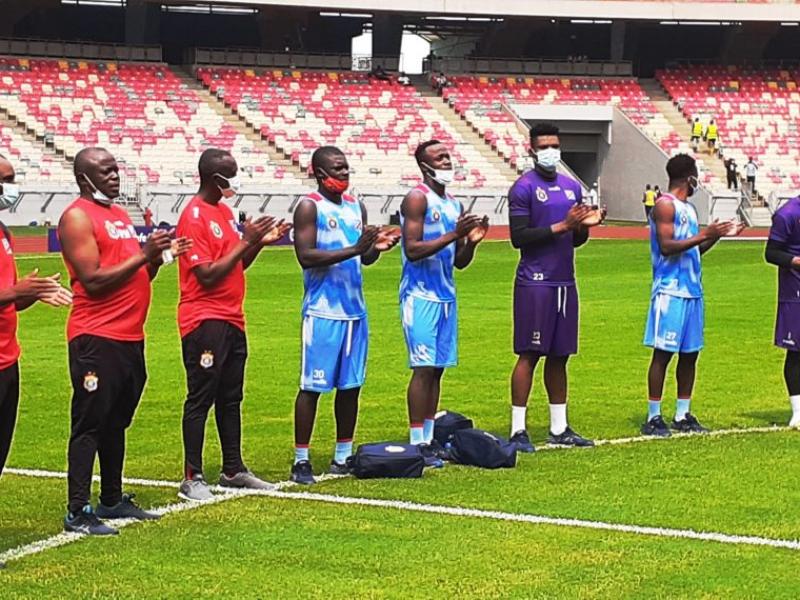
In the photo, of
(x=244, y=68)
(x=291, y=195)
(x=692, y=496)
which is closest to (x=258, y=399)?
(x=692, y=496)

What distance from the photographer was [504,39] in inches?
2603

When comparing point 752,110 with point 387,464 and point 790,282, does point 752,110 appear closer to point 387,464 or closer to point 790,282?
point 790,282

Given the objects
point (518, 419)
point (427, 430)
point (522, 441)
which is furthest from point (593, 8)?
point (427, 430)

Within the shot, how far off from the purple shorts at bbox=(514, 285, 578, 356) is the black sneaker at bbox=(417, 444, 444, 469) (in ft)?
3.80

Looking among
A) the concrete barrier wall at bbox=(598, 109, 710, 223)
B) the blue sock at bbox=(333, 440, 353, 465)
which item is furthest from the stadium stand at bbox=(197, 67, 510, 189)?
the blue sock at bbox=(333, 440, 353, 465)

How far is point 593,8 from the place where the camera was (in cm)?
6191

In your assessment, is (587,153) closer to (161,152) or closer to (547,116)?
(547,116)

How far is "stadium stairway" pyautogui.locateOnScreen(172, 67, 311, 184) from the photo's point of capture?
2088 inches

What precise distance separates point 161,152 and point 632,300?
97.4ft

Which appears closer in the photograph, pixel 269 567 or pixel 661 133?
pixel 269 567

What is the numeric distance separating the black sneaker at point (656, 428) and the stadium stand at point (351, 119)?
40477 mm

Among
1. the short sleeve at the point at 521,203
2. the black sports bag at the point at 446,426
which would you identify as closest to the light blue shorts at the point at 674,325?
the short sleeve at the point at 521,203

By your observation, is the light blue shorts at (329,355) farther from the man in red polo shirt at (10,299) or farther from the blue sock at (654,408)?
the blue sock at (654,408)

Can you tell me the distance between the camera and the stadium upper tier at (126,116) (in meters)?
51.0
